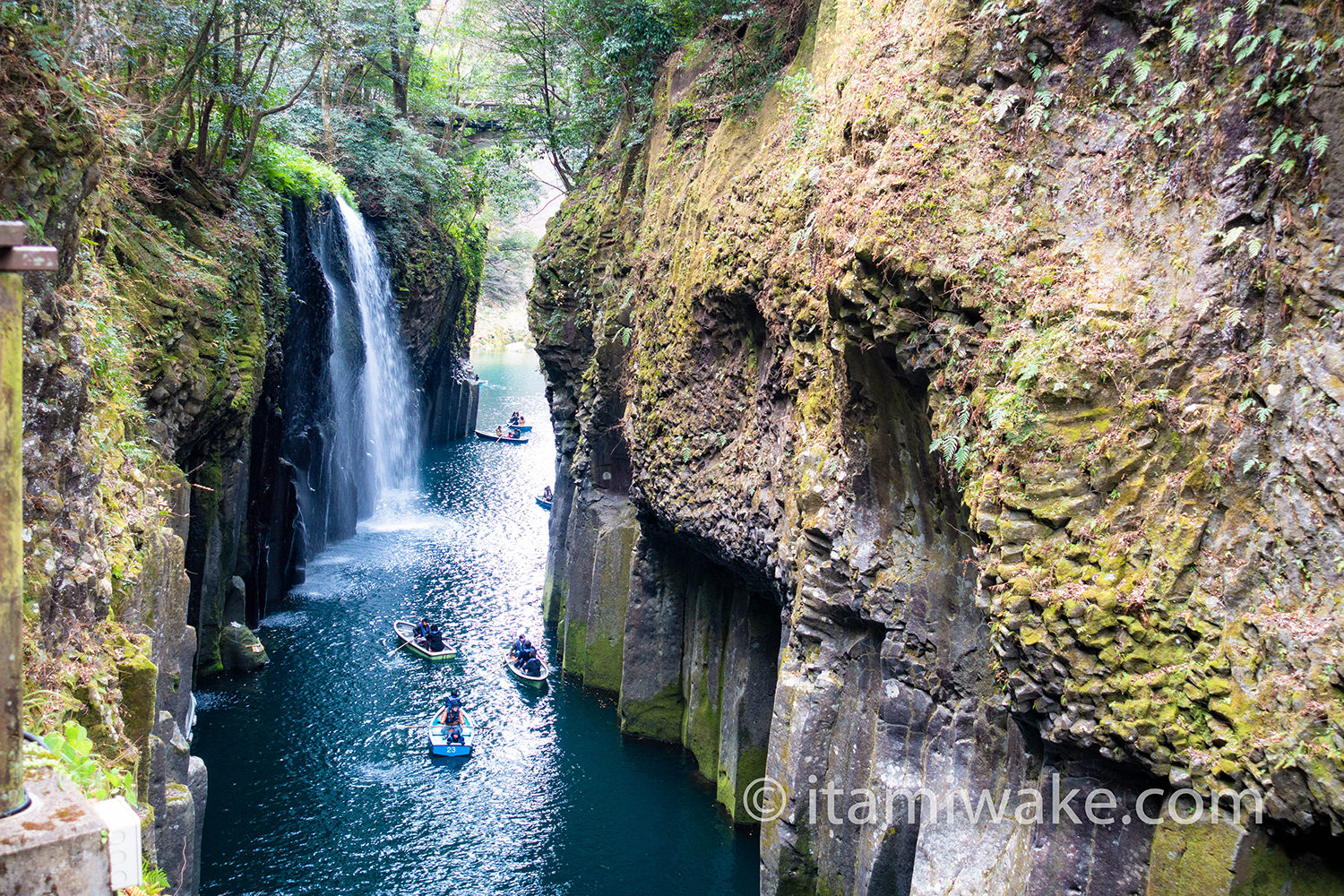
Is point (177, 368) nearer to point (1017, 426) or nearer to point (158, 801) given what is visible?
point (158, 801)

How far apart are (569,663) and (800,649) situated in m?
11.6

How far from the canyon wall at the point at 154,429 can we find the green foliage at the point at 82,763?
207mm

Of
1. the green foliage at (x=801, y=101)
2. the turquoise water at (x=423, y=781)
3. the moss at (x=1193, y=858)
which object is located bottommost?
the turquoise water at (x=423, y=781)

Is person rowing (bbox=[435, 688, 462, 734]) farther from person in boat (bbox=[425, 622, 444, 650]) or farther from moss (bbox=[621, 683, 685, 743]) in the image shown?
person in boat (bbox=[425, 622, 444, 650])

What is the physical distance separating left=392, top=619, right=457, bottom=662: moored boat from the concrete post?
1931 cm

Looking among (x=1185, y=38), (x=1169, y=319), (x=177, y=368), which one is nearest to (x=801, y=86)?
(x=1185, y=38)

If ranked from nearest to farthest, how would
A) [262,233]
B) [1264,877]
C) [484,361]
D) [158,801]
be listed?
1. [1264,877]
2. [158,801]
3. [262,233]
4. [484,361]

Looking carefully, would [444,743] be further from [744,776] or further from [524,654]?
[744,776]

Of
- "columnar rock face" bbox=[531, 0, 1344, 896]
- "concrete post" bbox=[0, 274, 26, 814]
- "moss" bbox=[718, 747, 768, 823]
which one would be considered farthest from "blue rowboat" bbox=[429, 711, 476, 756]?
"concrete post" bbox=[0, 274, 26, 814]

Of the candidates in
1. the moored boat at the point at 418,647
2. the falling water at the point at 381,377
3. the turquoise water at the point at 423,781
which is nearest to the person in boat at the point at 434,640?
the moored boat at the point at 418,647

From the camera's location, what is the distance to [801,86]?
1516 centimetres

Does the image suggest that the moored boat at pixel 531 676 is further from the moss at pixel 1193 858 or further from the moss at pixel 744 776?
the moss at pixel 1193 858

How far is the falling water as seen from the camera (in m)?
33.5

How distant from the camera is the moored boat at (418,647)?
23594 mm
